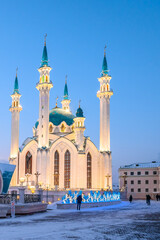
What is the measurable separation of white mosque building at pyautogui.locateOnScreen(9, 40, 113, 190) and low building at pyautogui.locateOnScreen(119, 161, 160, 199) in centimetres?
1235

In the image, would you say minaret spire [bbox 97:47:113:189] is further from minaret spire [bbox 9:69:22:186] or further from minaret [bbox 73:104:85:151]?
minaret spire [bbox 9:69:22:186]

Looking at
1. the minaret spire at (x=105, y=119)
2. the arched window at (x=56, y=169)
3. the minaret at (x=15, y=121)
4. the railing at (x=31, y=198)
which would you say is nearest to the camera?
the railing at (x=31, y=198)

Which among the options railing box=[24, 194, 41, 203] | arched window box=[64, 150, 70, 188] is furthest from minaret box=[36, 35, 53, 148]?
railing box=[24, 194, 41, 203]

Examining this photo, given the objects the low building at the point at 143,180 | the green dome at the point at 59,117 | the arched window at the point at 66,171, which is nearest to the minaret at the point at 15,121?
the green dome at the point at 59,117

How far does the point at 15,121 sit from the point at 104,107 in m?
16.4

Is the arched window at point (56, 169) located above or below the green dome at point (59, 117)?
below

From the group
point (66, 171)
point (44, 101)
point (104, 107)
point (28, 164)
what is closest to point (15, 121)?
point (28, 164)

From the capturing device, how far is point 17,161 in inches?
2264

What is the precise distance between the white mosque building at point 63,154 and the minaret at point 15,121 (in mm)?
174

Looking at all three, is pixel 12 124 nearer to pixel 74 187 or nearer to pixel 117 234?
pixel 74 187

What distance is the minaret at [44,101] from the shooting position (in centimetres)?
5272

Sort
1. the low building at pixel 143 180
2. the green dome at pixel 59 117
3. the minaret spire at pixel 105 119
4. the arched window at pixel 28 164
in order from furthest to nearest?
the low building at pixel 143 180 < the green dome at pixel 59 117 < the arched window at pixel 28 164 < the minaret spire at pixel 105 119

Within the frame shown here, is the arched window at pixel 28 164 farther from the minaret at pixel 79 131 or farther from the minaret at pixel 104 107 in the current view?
the minaret at pixel 104 107

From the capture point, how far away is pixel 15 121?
60125mm
